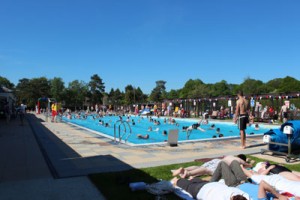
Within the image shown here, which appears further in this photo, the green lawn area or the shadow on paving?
the shadow on paving

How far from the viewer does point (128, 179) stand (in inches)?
206

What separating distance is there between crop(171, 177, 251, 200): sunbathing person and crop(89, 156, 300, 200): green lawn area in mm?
288

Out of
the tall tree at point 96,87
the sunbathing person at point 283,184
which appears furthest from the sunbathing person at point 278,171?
the tall tree at point 96,87

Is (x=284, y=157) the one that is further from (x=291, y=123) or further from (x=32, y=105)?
(x=32, y=105)

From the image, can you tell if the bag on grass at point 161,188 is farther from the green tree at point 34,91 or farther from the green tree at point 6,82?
the green tree at point 6,82

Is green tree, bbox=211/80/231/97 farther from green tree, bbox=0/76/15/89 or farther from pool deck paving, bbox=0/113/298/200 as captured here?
pool deck paving, bbox=0/113/298/200

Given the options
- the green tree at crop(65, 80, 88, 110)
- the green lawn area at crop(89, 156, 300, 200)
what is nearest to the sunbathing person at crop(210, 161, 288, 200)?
the green lawn area at crop(89, 156, 300, 200)

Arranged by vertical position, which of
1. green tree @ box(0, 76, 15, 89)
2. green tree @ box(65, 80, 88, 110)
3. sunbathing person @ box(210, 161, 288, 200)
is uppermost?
green tree @ box(0, 76, 15, 89)

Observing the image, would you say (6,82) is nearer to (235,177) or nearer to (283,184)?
(235,177)

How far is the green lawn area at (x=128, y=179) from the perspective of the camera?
4.45 metres

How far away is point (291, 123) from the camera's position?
7.50m

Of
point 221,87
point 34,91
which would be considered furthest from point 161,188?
point 221,87

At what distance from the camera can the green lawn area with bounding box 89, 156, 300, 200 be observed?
4.45 m

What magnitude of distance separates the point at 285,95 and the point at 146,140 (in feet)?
39.4
